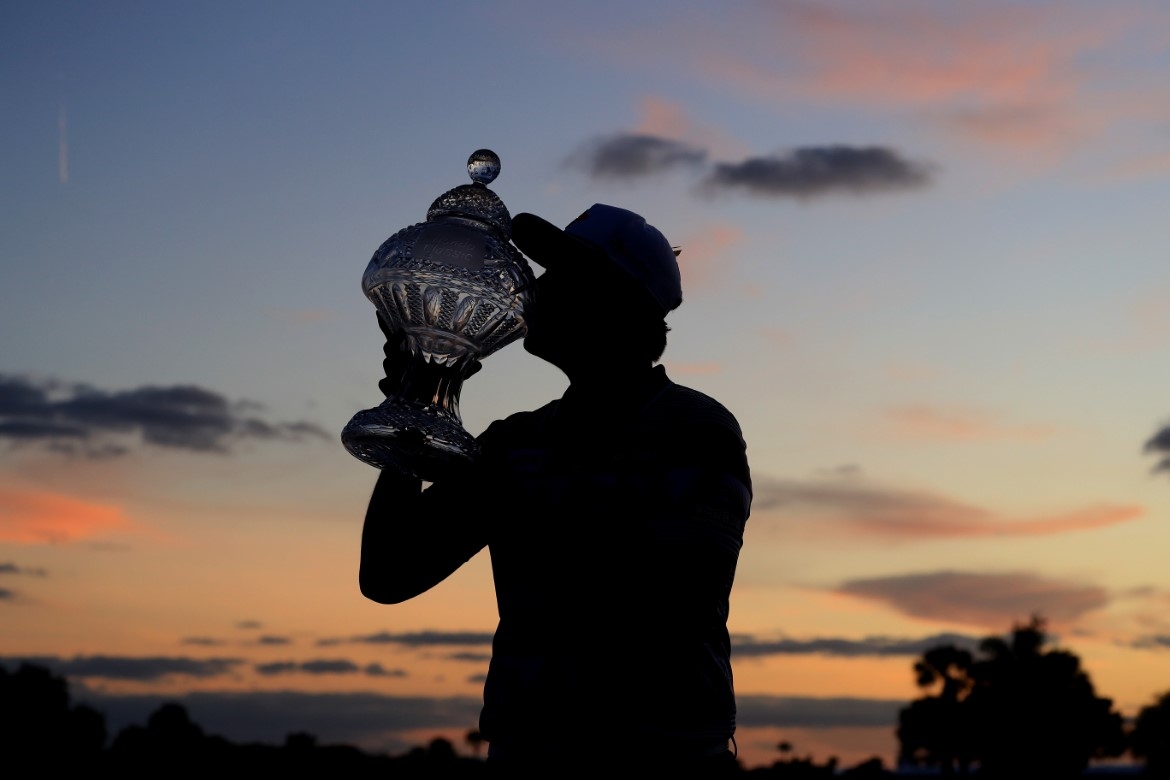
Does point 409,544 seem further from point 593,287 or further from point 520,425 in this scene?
point 593,287

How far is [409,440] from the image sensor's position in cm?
491

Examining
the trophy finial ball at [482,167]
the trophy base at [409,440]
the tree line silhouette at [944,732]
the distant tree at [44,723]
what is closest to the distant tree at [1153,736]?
the tree line silhouette at [944,732]

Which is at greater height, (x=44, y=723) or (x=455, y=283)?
(x=455, y=283)

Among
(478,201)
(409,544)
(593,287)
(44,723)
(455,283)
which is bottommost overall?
(44,723)

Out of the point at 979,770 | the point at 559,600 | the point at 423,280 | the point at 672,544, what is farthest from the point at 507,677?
the point at 979,770

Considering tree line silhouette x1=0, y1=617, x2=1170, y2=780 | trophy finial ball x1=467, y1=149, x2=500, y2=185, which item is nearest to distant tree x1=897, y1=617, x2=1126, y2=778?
tree line silhouette x1=0, y1=617, x2=1170, y2=780

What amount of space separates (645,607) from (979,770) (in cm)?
11477

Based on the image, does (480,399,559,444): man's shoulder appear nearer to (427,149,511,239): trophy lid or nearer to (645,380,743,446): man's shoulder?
(645,380,743,446): man's shoulder

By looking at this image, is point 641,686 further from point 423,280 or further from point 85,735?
point 85,735

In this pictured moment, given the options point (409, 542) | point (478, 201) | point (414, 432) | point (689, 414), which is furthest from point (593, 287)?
point (478, 201)

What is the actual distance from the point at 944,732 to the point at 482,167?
111m

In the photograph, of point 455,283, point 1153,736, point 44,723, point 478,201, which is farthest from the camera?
point 1153,736

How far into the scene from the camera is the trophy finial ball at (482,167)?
19.8 ft

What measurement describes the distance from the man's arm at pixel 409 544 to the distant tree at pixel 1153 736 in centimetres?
10407
